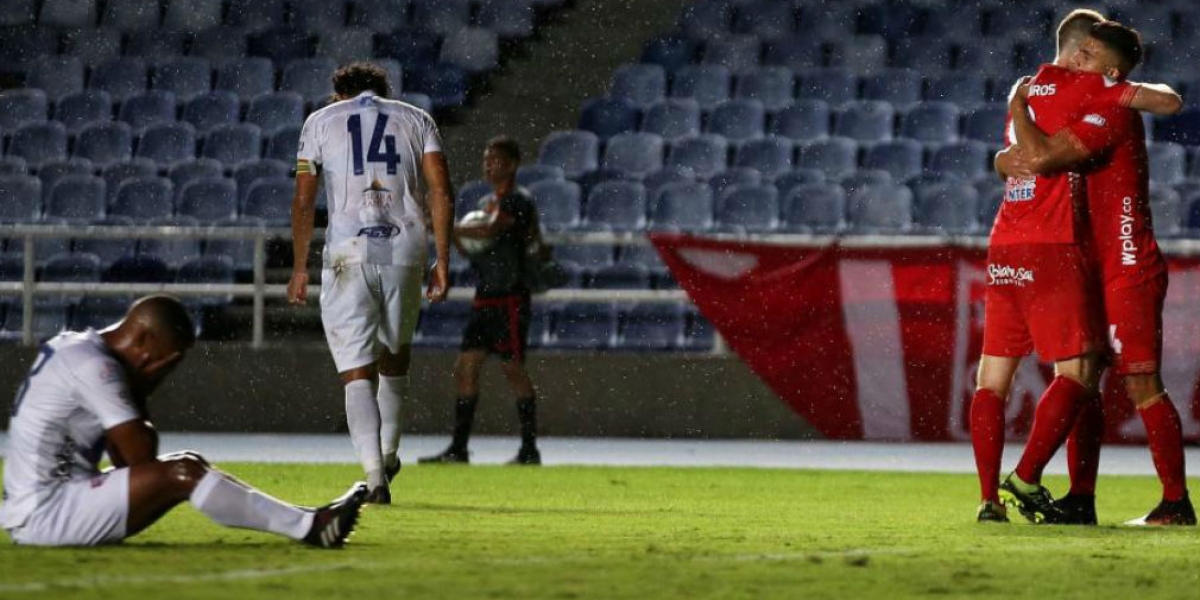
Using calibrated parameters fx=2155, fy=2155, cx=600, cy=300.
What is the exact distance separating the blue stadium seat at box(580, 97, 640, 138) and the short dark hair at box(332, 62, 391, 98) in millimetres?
10082

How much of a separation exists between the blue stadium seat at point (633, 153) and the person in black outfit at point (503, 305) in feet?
18.1

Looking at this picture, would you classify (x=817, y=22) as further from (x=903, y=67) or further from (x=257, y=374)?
(x=257, y=374)

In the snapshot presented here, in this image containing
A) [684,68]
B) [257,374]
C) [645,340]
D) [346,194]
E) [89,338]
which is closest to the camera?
[89,338]

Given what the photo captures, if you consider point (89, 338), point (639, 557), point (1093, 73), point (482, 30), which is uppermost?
point (482, 30)

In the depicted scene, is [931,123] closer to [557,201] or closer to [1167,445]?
[557,201]

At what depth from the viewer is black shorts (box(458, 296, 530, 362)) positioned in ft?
41.3

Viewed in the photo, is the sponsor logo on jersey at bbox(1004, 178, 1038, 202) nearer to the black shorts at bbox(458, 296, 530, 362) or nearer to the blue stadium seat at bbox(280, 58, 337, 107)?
the black shorts at bbox(458, 296, 530, 362)

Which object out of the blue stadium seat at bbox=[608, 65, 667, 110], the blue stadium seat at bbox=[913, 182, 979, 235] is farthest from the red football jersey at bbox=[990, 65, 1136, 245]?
the blue stadium seat at bbox=[608, 65, 667, 110]

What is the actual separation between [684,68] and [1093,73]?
1196 centimetres

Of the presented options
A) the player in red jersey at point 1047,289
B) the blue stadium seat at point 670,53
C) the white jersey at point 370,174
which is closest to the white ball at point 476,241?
the white jersey at point 370,174

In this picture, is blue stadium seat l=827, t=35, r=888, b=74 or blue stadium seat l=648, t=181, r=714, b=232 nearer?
blue stadium seat l=648, t=181, r=714, b=232

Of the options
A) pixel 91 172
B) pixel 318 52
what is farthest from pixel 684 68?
pixel 91 172

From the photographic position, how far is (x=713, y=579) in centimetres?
592

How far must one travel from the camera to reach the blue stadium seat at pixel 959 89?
19594 millimetres
